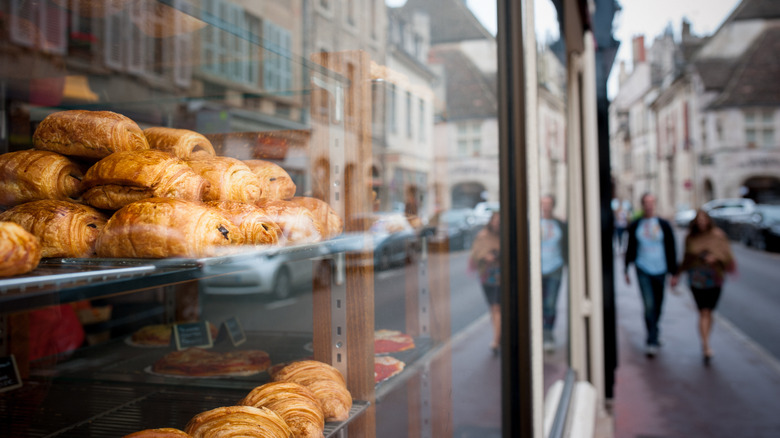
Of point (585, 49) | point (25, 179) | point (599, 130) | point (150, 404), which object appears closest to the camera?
point (25, 179)

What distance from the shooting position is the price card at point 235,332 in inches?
79.1

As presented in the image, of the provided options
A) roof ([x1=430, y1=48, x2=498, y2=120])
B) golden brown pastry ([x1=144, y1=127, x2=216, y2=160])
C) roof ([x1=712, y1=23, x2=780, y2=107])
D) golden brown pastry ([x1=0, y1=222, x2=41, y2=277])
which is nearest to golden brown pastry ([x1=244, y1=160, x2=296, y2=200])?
golden brown pastry ([x1=144, y1=127, x2=216, y2=160])

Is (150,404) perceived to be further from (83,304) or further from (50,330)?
(83,304)

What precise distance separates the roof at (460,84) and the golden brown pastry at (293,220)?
6.22ft

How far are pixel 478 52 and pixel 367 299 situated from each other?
6.36 ft

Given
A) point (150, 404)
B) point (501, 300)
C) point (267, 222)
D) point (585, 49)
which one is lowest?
point (150, 404)

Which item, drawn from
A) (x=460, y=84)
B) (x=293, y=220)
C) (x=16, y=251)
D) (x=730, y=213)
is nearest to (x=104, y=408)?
(x=293, y=220)

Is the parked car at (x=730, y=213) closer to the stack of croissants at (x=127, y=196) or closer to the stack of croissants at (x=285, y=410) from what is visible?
the stack of croissants at (x=285, y=410)

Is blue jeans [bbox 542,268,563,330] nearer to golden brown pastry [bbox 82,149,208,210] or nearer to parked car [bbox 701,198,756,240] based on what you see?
golden brown pastry [bbox 82,149,208,210]

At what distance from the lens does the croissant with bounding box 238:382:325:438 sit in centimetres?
121

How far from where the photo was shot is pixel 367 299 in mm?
1639

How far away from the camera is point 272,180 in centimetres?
139

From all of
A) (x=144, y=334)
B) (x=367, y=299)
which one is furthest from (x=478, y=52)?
(x=144, y=334)

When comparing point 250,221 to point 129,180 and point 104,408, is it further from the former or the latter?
point 104,408
